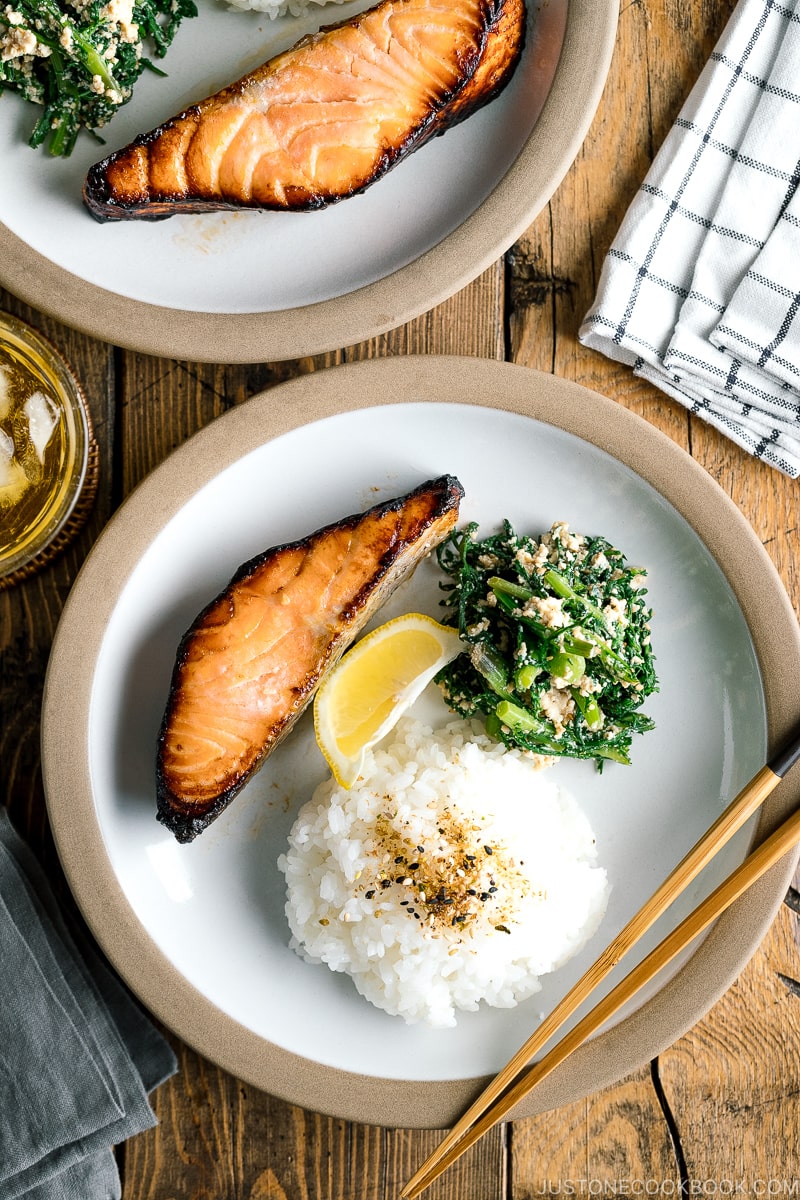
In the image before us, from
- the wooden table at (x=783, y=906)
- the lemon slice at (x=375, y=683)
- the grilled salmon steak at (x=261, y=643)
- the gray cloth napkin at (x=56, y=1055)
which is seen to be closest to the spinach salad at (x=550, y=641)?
the lemon slice at (x=375, y=683)

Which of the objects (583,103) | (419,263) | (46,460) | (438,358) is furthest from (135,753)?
(583,103)

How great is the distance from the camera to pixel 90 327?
7.88 feet

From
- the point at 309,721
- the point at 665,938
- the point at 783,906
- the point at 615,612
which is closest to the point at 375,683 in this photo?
the point at 309,721

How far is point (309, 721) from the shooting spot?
103 inches

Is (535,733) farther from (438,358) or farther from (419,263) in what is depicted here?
(419,263)

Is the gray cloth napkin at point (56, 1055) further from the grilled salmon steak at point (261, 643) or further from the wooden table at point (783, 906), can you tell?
the grilled salmon steak at point (261, 643)

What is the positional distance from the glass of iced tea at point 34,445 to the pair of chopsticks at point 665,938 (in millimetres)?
1934

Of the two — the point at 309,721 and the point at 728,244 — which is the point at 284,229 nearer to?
the point at 728,244

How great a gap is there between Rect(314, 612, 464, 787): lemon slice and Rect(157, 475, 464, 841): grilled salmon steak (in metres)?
0.10

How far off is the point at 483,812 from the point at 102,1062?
4.29ft

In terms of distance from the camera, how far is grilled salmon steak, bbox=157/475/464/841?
Answer: 2.36 meters

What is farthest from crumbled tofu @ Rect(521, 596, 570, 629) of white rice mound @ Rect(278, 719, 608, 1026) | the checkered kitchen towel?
the checkered kitchen towel

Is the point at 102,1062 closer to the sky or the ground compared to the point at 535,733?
closer to the ground

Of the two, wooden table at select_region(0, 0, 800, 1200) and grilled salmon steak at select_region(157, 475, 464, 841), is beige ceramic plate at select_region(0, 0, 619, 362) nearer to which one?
wooden table at select_region(0, 0, 800, 1200)
